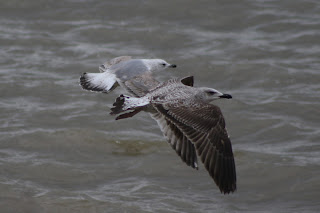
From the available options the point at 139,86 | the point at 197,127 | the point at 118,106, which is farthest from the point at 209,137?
the point at 139,86

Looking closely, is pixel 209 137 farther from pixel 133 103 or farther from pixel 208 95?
pixel 133 103

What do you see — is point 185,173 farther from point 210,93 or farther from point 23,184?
point 23,184

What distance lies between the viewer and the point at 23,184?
20.4 feet

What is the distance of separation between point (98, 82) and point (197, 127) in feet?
4.71

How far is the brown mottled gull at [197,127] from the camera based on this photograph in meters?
5.25

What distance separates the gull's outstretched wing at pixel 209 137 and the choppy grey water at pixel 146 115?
73 centimetres

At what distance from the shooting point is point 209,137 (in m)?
5.29

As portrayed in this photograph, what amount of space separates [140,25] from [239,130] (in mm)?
3426

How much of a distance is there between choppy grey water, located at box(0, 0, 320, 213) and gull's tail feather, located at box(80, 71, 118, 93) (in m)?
0.99

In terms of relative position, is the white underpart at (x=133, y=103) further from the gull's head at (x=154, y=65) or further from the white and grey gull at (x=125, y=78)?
the gull's head at (x=154, y=65)

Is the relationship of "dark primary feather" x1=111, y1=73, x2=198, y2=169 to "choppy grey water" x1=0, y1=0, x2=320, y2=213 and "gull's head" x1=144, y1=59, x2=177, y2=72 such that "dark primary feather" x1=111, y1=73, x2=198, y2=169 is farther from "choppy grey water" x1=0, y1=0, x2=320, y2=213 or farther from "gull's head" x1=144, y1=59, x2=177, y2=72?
"gull's head" x1=144, y1=59, x2=177, y2=72

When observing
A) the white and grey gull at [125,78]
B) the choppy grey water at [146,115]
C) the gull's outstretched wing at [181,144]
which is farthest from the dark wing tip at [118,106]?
the choppy grey water at [146,115]

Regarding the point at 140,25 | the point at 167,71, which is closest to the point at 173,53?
the point at 167,71

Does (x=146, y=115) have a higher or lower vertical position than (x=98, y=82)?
lower
